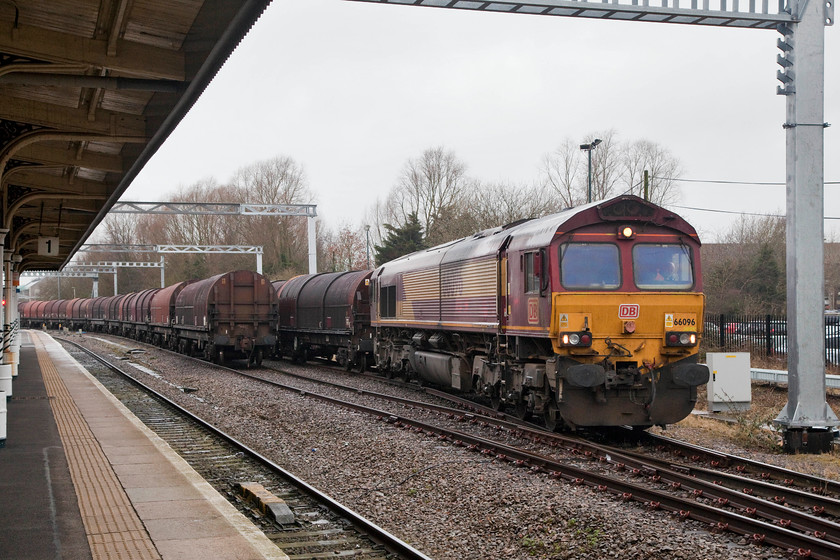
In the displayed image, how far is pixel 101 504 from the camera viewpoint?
775cm

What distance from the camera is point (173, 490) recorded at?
27.7ft

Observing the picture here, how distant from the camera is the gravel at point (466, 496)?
6.93 m

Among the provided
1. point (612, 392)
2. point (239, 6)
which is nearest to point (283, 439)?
point (612, 392)

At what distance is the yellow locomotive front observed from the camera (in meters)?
11.4

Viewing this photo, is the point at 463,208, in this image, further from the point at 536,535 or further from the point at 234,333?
the point at 536,535

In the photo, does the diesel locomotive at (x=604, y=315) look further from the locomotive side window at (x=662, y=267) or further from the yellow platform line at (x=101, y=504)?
the yellow platform line at (x=101, y=504)

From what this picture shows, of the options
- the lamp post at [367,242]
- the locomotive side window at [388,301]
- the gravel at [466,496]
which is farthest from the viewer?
the lamp post at [367,242]

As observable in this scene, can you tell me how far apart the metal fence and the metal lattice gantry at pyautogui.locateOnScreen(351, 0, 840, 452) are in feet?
46.0

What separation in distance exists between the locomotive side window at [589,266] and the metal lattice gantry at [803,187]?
104 inches

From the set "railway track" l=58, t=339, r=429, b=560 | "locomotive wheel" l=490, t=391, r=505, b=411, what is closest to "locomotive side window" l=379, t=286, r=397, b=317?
"locomotive wheel" l=490, t=391, r=505, b=411

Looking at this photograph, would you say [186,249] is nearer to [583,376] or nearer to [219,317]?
[219,317]

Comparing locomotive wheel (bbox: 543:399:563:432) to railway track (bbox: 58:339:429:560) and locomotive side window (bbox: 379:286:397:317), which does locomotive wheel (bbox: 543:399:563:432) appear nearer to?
railway track (bbox: 58:339:429:560)

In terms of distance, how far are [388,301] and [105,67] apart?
13.6m

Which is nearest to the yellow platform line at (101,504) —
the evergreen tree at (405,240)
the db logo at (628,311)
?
the db logo at (628,311)
